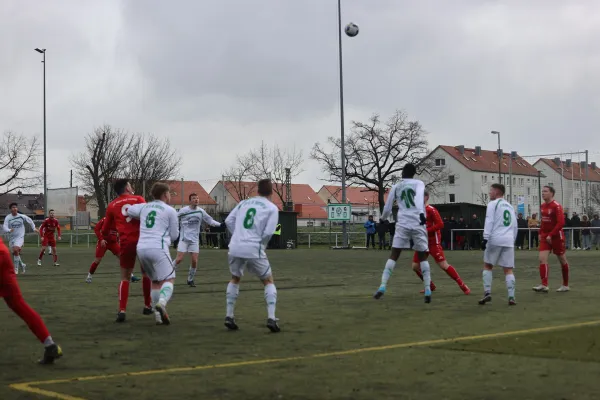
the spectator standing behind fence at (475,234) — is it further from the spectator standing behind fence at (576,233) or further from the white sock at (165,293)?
the white sock at (165,293)

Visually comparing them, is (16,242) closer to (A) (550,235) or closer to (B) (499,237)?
(A) (550,235)

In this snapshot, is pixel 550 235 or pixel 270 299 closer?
pixel 270 299

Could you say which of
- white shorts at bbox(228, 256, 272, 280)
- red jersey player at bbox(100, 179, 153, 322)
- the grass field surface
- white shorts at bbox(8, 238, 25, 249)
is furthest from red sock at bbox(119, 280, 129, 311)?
white shorts at bbox(8, 238, 25, 249)

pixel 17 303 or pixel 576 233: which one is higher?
pixel 576 233

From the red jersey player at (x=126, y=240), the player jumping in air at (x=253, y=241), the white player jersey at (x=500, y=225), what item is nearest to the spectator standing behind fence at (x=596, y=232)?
the white player jersey at (x=500, y=225)

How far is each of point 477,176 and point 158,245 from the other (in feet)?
374

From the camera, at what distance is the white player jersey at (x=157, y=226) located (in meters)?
11.2

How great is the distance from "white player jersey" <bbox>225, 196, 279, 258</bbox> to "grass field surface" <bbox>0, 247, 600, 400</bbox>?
957 mm

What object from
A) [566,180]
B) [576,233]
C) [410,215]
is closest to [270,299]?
[410,215]

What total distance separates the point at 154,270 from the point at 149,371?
3826 mm

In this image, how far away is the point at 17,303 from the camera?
7.92 m

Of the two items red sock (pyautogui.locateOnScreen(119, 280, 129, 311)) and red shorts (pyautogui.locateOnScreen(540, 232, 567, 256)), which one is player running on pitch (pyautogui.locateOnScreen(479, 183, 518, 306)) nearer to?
red shorts (pyautogui.locateOnScreen(540, 232, 567, 256))

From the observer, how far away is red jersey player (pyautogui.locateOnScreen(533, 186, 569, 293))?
15688 millimetres

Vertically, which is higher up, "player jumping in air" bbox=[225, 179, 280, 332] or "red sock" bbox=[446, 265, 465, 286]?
"player jumping in air" bbox=[225, 179, 280, 332]
